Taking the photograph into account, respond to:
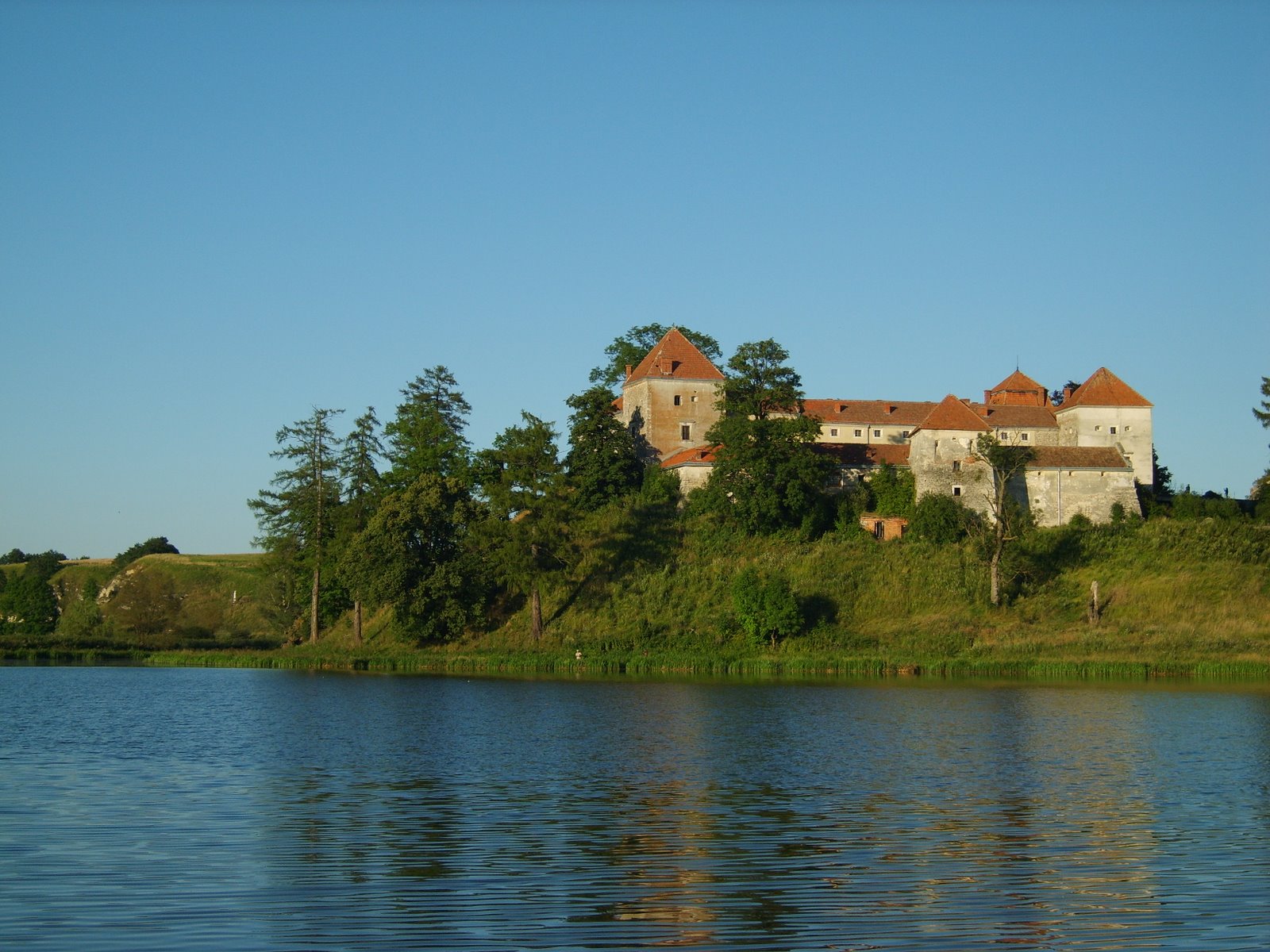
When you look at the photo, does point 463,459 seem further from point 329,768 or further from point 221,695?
point 329,768

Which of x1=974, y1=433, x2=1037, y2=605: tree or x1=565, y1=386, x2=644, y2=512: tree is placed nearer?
x1=974, y1=433, x2=1037, y2=605: tree

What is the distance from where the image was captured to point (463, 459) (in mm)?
66438

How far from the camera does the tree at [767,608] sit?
171ft

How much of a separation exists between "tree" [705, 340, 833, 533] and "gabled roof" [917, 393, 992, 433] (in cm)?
548

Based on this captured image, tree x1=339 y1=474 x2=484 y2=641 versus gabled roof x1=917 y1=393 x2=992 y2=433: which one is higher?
gabled roof x1=917 y1=393 x2=992 y2=433

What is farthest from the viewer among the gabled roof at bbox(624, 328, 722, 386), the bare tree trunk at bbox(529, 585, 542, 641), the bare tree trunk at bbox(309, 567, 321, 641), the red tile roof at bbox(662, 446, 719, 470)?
the gabled roof at bbox(624, 328, 722, 386)

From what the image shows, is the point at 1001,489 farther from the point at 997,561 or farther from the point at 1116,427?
the point at 1116,427

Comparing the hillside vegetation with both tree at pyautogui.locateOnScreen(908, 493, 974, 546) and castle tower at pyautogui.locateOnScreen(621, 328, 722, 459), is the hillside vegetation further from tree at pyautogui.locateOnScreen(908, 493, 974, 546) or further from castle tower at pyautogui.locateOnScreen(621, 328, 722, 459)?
castle tower at pyautogui.locateOnScreen(621, 328, 722, 459)

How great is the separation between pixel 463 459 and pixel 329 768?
1759 inches

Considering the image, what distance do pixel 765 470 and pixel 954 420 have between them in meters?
10.2

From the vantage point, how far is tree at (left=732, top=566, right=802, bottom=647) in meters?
52.2

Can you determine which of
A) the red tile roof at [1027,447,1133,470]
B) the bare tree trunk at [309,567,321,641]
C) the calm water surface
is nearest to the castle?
the red tile roof at [1027,447,1133,470]

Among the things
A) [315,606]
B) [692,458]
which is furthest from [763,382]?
[315,606]

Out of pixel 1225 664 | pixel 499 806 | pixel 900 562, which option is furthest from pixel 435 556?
pixel 499 806
